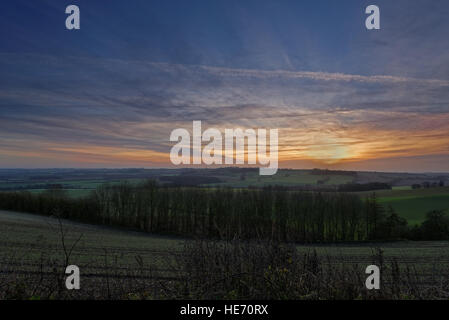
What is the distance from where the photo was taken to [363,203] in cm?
6203

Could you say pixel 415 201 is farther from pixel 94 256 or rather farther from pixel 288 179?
pixel 94 256

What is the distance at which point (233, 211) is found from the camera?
6253 centimetres

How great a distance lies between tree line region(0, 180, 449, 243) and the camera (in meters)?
55.8

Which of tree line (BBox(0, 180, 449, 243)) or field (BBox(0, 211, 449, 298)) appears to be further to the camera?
tree line (BBox(0, 180, 449, 243))

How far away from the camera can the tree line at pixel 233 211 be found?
5584 centimetres

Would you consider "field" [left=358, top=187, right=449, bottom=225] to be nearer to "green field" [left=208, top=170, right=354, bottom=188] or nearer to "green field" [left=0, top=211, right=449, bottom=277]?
"green field" [left=208, top=170, right=354, bottom=188]

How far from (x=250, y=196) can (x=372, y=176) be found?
198ft

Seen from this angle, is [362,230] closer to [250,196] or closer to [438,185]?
[250,196]

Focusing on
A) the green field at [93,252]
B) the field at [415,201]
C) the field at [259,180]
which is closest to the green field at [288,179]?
the field at [259,180]

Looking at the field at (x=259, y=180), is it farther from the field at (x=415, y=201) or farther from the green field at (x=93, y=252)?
the green field at (x=93, y=252)

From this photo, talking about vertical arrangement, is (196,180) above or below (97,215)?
above

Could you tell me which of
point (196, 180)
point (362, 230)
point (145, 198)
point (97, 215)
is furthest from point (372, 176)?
point (97, 215)

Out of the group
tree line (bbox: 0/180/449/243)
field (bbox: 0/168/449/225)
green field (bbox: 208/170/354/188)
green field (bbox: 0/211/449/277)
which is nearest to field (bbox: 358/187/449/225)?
field (bbox: 0/168/449/225)

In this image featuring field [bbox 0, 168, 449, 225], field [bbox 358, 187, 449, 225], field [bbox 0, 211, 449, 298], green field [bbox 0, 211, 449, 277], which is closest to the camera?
field [bbox 0, 211, 449, 298]
